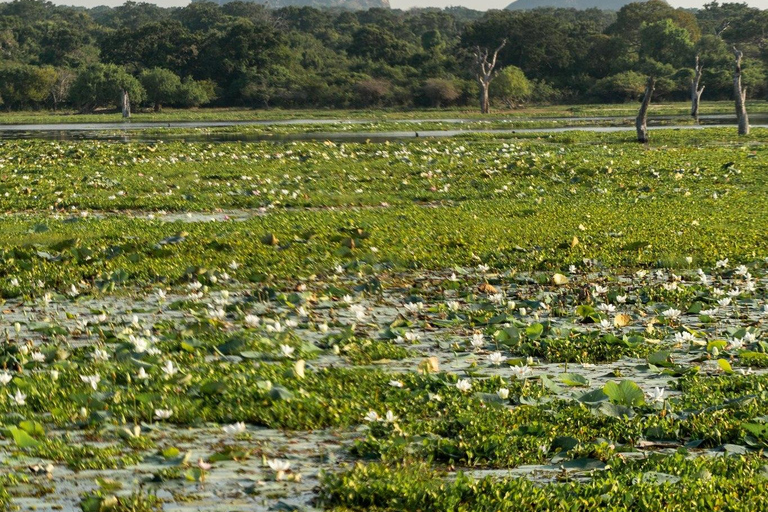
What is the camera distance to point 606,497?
4.56m

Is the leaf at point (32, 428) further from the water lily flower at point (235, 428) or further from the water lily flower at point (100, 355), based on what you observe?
the water lily flower at point (100, 355)

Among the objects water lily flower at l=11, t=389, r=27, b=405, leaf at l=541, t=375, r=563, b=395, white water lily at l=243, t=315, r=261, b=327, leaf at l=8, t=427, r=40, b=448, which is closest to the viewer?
leaf at l=8, t=427, r=40, b=448

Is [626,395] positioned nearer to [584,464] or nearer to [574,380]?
[574,380]

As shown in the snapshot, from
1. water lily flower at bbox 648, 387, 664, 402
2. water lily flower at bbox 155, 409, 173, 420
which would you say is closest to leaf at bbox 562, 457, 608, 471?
water lily flower at bbox 648, 387, 664, 402

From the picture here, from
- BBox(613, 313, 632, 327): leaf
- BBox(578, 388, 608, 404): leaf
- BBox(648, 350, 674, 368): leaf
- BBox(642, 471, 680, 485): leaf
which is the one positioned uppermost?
BBox(613, 313, 632, 327): leaf

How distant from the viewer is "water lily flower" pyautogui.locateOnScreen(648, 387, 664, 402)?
581 centimetres

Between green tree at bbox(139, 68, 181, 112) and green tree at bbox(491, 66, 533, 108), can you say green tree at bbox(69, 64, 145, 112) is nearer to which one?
green tree at bbox(139, 68, 181, 112)

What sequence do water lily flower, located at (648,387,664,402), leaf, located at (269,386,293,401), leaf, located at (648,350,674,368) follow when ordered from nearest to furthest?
water lily flower, located at (648,387,664,402) → leaf, located at (269,386,293,401) → leaf, located at (648,350,674,368)

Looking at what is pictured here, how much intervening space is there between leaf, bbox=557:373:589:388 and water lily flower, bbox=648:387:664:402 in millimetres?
427

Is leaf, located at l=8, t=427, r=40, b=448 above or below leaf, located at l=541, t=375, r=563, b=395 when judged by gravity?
above

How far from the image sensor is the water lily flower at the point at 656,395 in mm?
5812

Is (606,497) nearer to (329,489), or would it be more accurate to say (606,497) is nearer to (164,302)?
(329,489)

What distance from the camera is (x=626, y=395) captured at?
5.88m

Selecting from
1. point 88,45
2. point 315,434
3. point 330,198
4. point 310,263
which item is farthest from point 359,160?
point 88,45
